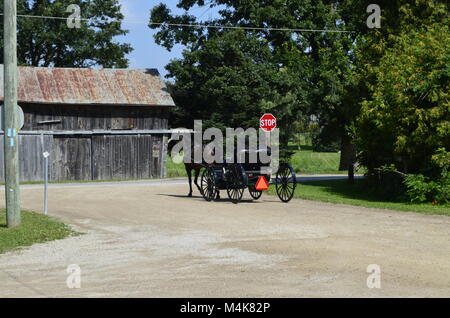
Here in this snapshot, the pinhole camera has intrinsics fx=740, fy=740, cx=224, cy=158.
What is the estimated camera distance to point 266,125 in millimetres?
27078

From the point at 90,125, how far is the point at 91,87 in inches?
97.3

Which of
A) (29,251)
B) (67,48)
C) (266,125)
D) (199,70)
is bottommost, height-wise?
(29,251)

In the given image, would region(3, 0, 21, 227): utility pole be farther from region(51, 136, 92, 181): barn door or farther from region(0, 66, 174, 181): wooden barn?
region(51, 136, 92, 181): barn door

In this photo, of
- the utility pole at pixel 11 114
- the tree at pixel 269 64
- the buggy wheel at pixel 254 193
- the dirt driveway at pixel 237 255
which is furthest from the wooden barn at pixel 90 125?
the utility pole at pixel 11 114

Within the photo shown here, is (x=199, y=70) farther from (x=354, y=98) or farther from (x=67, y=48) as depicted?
(x=67, y=48)

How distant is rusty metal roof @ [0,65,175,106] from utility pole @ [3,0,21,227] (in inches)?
1005

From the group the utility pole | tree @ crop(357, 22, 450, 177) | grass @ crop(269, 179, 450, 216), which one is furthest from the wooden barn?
the utility pole

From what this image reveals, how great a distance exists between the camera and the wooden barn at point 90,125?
41.5m

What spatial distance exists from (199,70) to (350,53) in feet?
28.1

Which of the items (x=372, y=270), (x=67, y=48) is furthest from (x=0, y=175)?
(x=372, y=270)

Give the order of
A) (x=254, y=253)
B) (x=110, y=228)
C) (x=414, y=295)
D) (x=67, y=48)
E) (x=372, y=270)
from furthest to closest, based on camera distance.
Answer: (x=67, y=48) → (x=110, y=228) → (x=254, y=253) → (x=372, y=270) → (x=414, y=295)

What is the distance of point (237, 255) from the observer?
12.2 meters

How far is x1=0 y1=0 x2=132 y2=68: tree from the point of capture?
5894 cm

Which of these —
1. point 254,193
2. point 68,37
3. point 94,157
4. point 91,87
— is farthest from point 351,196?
point 68,37
